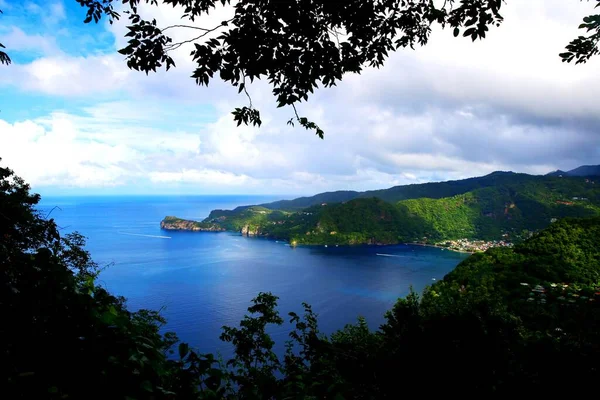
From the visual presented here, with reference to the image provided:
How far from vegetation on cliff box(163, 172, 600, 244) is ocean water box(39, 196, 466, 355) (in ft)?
26.9

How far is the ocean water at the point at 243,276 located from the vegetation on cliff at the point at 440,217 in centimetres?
821

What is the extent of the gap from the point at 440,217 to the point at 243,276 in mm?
70065

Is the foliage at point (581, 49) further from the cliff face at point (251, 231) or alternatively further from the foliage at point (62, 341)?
the cliff face at point (251, 231)

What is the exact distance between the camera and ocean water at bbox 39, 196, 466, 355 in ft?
118

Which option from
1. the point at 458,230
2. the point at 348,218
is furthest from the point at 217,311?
the point at 458,230

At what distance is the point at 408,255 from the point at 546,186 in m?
68.3

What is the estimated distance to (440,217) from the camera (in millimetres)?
100812

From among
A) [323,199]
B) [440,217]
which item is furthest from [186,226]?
[323,199]

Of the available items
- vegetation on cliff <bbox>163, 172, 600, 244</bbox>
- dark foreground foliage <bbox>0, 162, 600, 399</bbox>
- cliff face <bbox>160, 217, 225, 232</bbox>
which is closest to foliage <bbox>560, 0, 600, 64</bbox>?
dark foreground foliage <bbox>0, 162, 600, 399</bbox>

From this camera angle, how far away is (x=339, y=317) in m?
36.0

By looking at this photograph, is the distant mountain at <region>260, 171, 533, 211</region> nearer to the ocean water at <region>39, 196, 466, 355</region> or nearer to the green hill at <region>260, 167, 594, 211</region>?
the green hill at <region>260, 167, 594, 211</region>

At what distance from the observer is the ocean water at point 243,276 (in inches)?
1415

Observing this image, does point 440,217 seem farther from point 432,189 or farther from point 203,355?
point 203,355

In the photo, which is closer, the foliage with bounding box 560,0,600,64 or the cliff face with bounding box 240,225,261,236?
the foliage with bounding box 560,0,600,64
